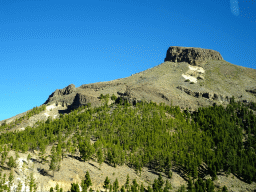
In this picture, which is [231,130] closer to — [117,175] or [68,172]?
[117,175]

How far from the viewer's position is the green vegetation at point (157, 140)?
118562 mm

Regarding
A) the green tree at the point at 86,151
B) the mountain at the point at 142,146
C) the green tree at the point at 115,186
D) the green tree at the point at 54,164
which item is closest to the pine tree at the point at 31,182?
the mountain at the point at 142,146

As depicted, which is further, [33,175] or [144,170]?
[144,170]

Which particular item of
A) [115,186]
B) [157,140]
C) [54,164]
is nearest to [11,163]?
[54,164]

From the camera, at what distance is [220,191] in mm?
106312

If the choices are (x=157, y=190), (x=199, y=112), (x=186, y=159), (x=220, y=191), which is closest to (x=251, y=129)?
(x=199, y=112)

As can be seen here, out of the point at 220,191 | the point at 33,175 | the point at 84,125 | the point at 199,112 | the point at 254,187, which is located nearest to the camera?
the point at 33,175

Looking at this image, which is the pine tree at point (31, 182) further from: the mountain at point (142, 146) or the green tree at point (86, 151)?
the green tree at point (86, 151)

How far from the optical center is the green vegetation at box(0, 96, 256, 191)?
389ft

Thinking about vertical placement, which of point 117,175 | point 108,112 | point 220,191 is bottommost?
point 220,191

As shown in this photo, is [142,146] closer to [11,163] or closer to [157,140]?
[157,140]

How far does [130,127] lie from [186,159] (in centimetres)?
4225

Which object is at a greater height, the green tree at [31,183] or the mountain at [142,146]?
the mountain at [142,146]

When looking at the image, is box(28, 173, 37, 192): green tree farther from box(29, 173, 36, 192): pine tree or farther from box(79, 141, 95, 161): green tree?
box(79, 141, 95, 161): green tree
